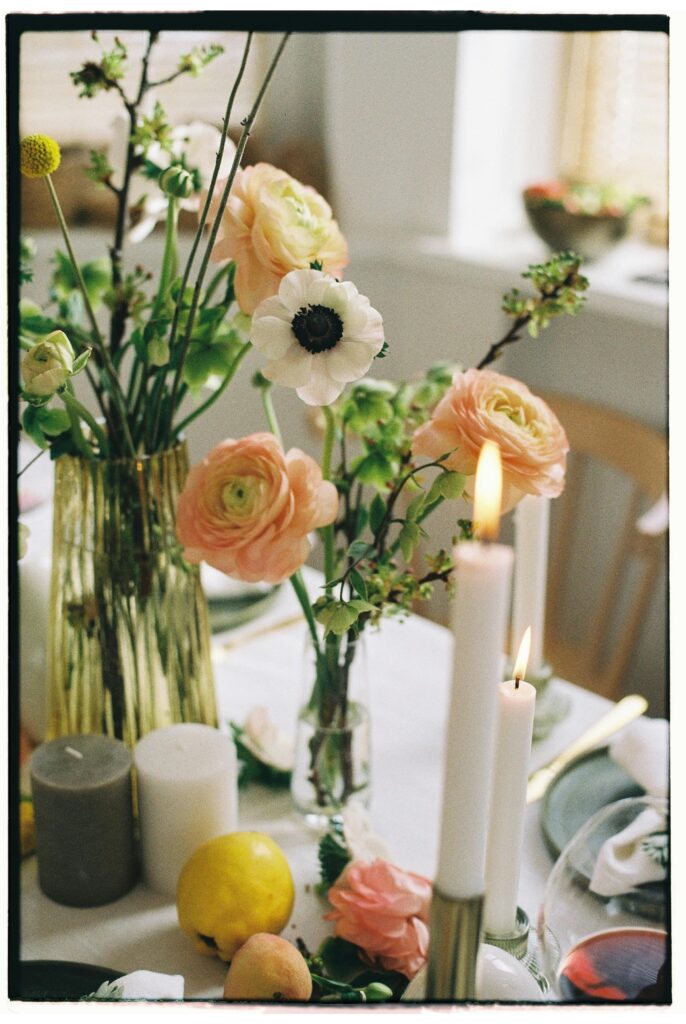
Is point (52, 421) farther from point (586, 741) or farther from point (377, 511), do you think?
point (586, 741)

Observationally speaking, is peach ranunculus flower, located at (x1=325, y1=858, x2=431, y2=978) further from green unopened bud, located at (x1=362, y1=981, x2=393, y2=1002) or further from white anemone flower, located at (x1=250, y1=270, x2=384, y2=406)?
white anemone flower, located at (x1=250, y1=270, x2=384, y2=406)

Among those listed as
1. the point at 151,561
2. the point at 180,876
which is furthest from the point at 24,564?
the point at 180,876

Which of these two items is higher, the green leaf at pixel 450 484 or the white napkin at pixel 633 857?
the green leaf at pixel 450 484

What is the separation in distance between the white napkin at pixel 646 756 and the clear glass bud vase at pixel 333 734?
21 cm

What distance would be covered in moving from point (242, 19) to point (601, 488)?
1.74 meters

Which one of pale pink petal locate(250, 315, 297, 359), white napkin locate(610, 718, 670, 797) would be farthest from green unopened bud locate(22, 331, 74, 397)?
white napkin locate(610, 718, 670, 797)

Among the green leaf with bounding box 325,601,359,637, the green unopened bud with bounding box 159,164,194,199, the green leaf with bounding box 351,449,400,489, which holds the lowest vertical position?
the green leaf with bounding box 325,601,359,637

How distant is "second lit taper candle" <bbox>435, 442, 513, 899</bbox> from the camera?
302 mm

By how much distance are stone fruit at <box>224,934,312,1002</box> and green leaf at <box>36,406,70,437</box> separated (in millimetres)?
341

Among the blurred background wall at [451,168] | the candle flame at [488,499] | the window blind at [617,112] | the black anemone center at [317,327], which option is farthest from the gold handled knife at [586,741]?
the window blind at [617,112]

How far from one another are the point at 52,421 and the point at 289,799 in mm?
393

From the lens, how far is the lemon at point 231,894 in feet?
2.19

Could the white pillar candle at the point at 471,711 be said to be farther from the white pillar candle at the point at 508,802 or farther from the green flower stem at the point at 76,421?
the green flower stem at the point at 76,421

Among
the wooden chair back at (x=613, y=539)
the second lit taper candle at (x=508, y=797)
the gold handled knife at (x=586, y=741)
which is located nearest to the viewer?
the second lit taper candle at (x=508, y=797)
